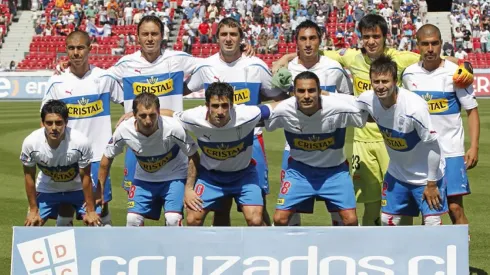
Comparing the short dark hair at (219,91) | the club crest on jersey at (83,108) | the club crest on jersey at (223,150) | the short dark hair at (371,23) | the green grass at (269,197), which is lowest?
the green grass at (269,197)

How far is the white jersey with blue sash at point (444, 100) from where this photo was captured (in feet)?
28.1

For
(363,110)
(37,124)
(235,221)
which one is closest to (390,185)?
(363,110)

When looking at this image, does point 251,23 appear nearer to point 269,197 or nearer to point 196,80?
point 269,197

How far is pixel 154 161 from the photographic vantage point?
8617mm

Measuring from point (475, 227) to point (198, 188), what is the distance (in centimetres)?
391

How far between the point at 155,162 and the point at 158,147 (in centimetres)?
19

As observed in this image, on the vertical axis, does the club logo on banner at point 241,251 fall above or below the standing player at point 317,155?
below

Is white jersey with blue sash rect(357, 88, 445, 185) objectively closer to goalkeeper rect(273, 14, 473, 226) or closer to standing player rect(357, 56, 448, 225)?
standing player rect(357, 56, 448, 225)

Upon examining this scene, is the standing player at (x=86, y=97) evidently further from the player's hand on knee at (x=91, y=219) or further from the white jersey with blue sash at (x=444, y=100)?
the white jersey with blue sash at (x=444, y=100)

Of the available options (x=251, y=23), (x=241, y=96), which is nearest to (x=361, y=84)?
(x=241, y=96)

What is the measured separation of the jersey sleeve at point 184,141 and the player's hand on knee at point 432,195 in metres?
2.33

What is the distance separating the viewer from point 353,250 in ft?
22.6

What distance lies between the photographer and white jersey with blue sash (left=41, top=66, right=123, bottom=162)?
919 cm

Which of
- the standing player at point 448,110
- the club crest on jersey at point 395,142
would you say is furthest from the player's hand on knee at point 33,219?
the standing player at point 448,110
